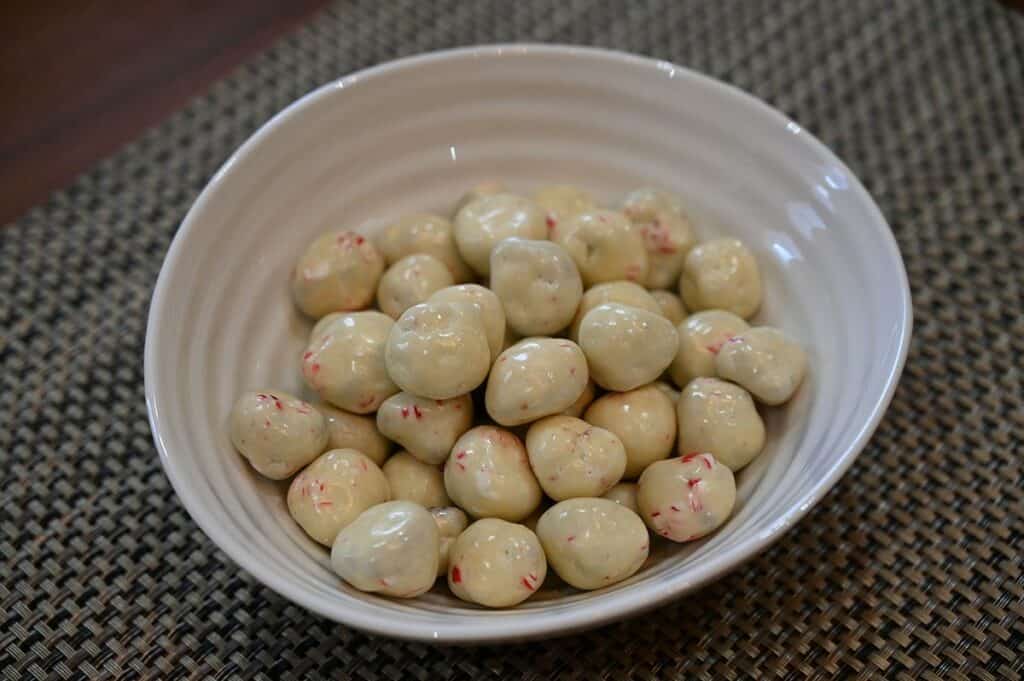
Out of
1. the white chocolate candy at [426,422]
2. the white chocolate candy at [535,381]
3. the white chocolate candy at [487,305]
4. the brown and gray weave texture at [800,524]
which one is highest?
the white chocolate candy at [487,305]

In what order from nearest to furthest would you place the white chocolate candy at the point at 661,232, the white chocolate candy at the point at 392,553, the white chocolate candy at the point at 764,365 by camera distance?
the white chocolate candy at the point at 392,553
the white chocolate candy at the point at 764,365
the white chocolate candy at the point at 661,232

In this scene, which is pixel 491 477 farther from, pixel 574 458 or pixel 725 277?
pixel 725 277

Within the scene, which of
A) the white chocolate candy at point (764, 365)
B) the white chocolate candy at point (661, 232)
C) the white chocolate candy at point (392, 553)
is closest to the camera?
the white chocolate candy at point (392, 553)

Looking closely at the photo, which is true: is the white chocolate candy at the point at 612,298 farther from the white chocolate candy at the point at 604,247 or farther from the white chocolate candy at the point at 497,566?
the white chocolate candy at the point at 497,566

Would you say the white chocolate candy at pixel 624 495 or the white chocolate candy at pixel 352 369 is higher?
the white chocolate candy at pixel 352 369

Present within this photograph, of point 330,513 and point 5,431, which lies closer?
point 330,513

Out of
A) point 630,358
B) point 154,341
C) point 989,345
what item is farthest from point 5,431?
point 989,345

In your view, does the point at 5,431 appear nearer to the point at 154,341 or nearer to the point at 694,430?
the point at 154,341

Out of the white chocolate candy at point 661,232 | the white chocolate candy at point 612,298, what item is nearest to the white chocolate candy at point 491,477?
the white chocolate candy at point 612,298
